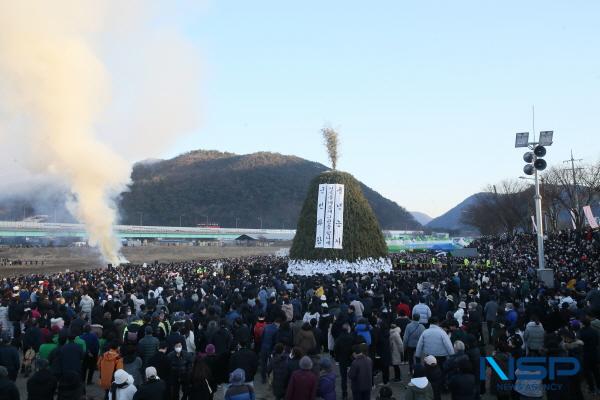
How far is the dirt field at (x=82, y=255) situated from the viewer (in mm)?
50544

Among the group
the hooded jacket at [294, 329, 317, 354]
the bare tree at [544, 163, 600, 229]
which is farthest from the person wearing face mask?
the bare tree at [544, 163, 600, 229]

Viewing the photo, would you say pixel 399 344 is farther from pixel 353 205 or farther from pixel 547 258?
pixel 547 258

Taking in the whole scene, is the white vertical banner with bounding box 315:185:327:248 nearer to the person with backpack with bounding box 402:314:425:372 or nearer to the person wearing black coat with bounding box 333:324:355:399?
the person with backpack with bounding box 402:314:425:372

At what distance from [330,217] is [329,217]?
0.07 meters

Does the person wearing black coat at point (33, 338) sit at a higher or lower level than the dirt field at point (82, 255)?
higher

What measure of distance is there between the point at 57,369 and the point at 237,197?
161408 millimetres

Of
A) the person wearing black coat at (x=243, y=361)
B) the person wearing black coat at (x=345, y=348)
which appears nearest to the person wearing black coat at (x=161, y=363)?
the person wearing black coat at (x=243, y=361)

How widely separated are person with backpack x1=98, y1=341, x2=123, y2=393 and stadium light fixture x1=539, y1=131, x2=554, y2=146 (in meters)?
22.4

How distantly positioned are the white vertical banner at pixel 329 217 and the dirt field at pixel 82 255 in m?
25.8

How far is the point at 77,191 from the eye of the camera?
49.0 metres

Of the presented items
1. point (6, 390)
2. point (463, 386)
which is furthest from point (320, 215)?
point (6, 390)

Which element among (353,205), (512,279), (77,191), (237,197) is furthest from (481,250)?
(237,197)

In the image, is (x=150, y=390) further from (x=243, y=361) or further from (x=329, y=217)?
(x=329, y=217)

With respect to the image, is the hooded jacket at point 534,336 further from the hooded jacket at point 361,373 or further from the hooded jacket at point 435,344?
the hooded jacket at point 361,373
